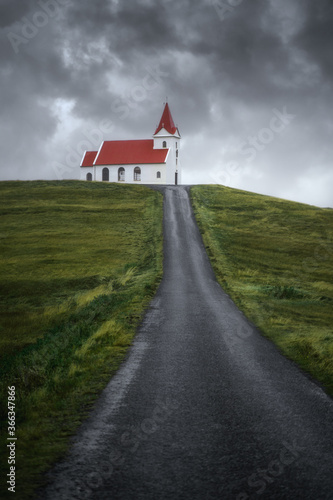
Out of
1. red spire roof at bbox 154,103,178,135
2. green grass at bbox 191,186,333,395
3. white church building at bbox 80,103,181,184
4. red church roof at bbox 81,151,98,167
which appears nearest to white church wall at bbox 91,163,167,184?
white church building at bbox 80,103,181,184

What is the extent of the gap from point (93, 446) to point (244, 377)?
4263mm

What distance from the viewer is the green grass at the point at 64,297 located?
22.3 ft

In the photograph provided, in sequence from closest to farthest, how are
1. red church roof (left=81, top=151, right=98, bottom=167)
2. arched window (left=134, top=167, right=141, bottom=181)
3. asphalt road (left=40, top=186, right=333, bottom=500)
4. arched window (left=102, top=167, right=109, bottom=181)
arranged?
asphalt road (left=40, top=186, right=333, bottom=500) → arched window (left=134, top=167, right=141, bottom=181) → arched window (left=102, top=167, right=109, bottom=181) → red church roof (left=81, top=151, right=98, bottom=167)

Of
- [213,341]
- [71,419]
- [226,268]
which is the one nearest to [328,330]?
[213,341]

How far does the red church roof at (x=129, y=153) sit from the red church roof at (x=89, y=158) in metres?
3.72

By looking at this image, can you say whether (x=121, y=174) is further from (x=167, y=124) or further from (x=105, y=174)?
(x=167, y=124)

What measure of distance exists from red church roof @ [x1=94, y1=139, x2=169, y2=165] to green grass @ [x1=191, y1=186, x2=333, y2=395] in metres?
19.9

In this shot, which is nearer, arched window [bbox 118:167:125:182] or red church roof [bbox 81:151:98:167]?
arched window [bbox 118:167:125:182]

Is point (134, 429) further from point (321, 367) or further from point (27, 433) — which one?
point (321, 367)

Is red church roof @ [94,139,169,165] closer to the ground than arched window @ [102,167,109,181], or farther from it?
farther from it

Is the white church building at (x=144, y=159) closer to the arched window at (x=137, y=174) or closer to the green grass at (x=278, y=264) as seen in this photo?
the arched window at (x=137, y=174)

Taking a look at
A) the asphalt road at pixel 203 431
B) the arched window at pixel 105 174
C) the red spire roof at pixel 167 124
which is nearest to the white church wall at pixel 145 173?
the arched window at pixel 105 174

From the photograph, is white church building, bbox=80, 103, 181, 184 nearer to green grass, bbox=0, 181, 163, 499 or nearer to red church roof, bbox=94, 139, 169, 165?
red church roof, bbox=94, 139, 169, 165

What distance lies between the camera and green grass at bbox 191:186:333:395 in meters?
13.3
